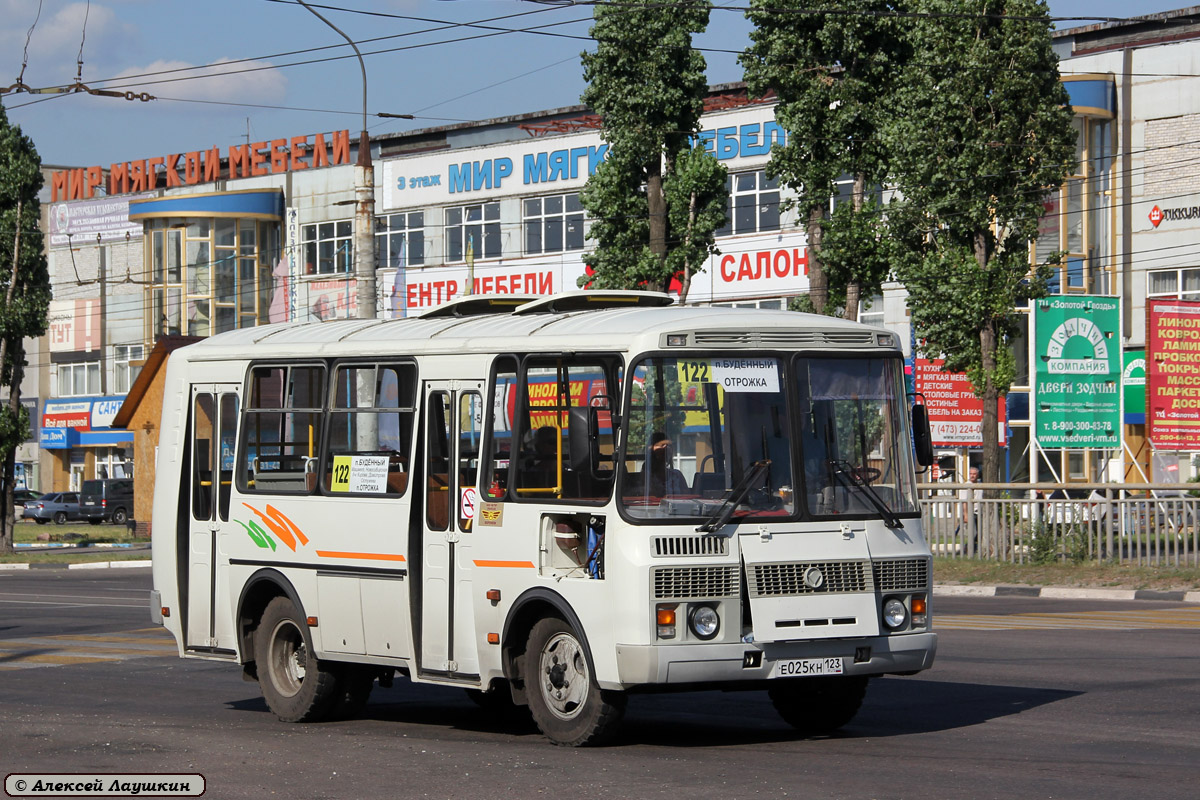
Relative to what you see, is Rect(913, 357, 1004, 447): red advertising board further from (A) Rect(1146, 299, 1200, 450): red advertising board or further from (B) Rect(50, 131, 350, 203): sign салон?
(B) Rect(50, 131, 350, 203): sign салон

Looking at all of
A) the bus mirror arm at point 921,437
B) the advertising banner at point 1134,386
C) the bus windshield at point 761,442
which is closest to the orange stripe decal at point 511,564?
the bus windshield at point 761,442

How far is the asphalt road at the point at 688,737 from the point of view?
941 centimetres

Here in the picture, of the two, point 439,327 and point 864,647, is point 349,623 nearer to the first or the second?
point 439,327

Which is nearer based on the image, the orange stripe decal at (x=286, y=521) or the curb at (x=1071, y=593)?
the orange stripe decal at (x=286, y=521)

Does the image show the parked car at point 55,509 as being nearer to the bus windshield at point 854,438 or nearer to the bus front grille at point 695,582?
the bus windshield at point 854,438

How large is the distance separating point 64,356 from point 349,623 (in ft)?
257

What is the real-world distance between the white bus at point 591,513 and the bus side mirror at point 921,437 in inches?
1.5

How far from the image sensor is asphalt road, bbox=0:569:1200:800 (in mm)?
9414

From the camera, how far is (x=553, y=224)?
6103cm

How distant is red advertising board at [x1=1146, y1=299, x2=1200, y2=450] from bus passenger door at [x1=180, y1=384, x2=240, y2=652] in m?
20.2

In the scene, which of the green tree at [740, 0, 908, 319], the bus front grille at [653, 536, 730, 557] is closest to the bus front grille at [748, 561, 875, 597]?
the bus front grille at [653, 536, 730, 557]

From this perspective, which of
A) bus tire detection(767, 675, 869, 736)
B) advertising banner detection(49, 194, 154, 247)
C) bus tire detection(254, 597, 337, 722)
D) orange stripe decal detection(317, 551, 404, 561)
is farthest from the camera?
advertising banner detection(49, 194, 154, 247)

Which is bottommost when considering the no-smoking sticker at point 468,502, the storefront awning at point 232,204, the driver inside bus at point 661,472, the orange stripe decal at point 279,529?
the orange stripe decal at point 279,529

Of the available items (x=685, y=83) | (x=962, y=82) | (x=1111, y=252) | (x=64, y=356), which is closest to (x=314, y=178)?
(x=64, y=356)
